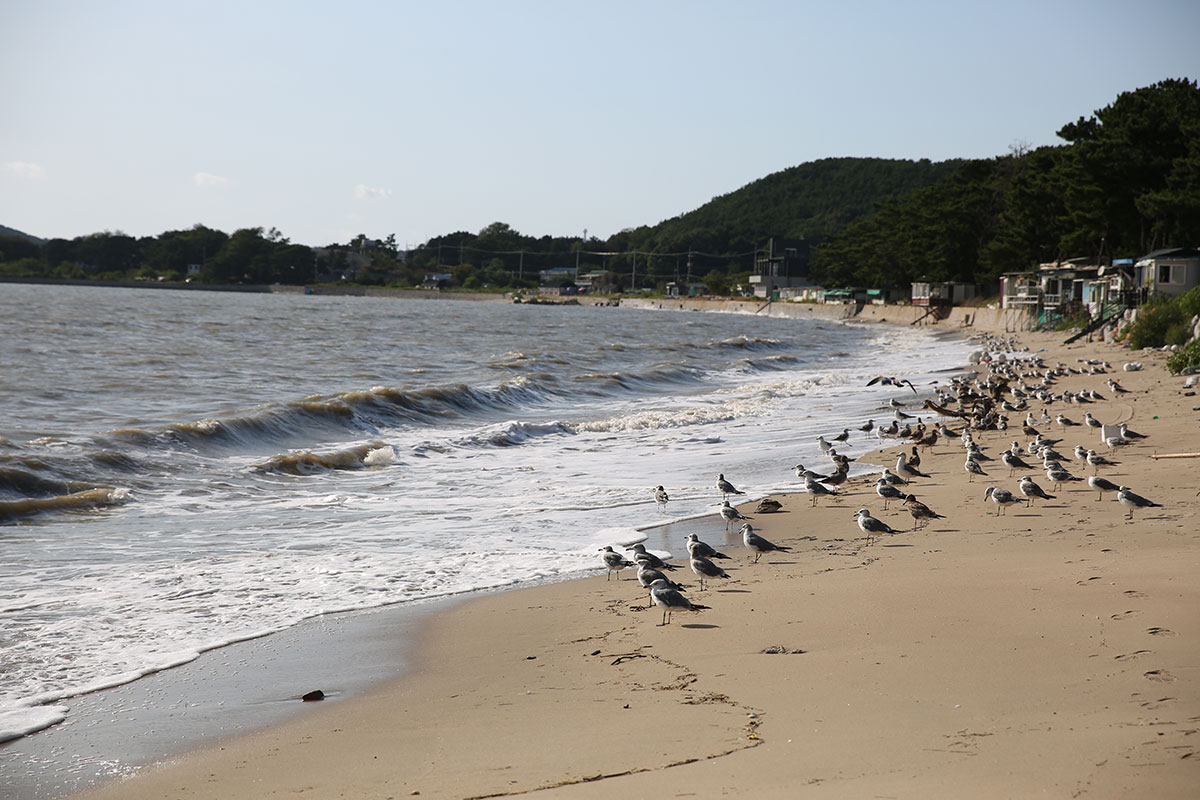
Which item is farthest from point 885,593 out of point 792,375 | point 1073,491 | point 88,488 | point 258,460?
point 792,375

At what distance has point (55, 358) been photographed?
31281mm

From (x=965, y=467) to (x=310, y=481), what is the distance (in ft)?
27.9

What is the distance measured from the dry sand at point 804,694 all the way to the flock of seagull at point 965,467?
239 mm

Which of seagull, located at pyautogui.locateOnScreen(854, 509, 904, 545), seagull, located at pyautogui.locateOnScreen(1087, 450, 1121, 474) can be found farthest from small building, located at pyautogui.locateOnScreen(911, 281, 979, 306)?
seagull, located at pyautogui.locateOnScreen(854, 509, 904, 545)

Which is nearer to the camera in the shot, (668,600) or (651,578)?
(668,600)

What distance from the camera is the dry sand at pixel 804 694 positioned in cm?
397

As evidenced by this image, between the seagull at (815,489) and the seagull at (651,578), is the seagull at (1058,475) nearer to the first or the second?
the seagull at (815,489)

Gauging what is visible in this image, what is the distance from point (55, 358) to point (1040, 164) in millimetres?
56948

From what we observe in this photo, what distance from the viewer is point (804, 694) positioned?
502 cm

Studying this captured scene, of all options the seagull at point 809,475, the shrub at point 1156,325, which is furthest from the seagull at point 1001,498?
the shrub at point 1156,325

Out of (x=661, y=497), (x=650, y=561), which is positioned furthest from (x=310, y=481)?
(x=650, y=561)

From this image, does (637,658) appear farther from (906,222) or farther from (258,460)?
(906,222)

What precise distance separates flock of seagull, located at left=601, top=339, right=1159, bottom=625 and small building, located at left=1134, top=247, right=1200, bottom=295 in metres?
20.1

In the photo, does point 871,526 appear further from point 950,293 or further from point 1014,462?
point 950,293
